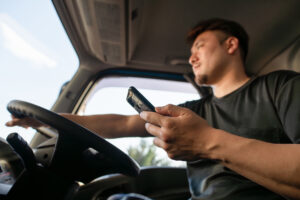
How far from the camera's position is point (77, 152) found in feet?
1.69

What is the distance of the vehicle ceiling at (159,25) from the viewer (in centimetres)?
116

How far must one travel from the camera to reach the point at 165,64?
1.80 meters

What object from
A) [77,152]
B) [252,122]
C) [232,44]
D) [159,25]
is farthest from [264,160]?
[159,25]

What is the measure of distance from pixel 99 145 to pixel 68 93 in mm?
1153

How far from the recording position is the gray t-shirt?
0.64 m

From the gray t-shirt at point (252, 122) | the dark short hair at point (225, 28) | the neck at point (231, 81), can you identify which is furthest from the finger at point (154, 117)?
the dark short hair at point (225, 28)

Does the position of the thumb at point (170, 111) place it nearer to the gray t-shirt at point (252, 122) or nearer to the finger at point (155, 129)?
the finger at point (155, 129)

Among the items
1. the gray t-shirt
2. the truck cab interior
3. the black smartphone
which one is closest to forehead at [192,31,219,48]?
the truck cab interior

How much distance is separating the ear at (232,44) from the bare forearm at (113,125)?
70 centimetres

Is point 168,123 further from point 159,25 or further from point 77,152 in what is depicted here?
point 159,25

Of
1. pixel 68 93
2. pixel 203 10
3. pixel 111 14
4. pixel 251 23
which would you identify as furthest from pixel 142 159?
pixel 251 23

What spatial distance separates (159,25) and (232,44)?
1.75 feet

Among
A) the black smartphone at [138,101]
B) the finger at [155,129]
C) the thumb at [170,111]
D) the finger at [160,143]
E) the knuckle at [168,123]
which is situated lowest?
the finger at [160,143]

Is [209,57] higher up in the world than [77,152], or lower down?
higher up
